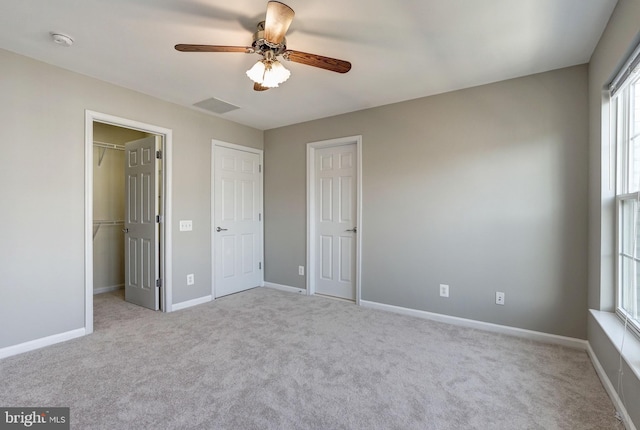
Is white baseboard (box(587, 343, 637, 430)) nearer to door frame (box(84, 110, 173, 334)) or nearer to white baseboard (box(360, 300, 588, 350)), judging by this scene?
white baseboard (box(360, 300, 588, 350))

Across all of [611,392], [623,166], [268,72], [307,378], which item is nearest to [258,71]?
[268,72]

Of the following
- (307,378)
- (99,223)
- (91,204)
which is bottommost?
(307,378)

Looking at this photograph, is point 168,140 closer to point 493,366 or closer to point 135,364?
point 135,364

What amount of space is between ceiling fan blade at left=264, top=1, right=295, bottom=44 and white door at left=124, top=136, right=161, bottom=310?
234 cm

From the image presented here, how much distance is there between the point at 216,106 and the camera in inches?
142

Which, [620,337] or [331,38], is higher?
[331,38]

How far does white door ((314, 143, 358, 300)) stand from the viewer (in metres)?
3.94

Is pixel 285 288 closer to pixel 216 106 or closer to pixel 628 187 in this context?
pixel 216 106

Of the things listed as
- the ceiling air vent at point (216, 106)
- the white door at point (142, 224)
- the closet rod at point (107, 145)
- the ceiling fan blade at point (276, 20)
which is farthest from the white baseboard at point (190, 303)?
the ceiling fan blade at point (276, 20)

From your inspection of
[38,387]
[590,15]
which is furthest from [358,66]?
[38,387]

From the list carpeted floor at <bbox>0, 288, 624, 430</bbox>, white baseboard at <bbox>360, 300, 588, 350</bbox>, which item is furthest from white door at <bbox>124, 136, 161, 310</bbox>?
white baseboard at <bbox>360, 300, 588, 350</bbox>

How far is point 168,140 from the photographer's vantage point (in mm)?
3490

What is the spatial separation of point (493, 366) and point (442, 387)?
558 mm

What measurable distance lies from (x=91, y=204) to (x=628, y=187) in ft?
14.2
